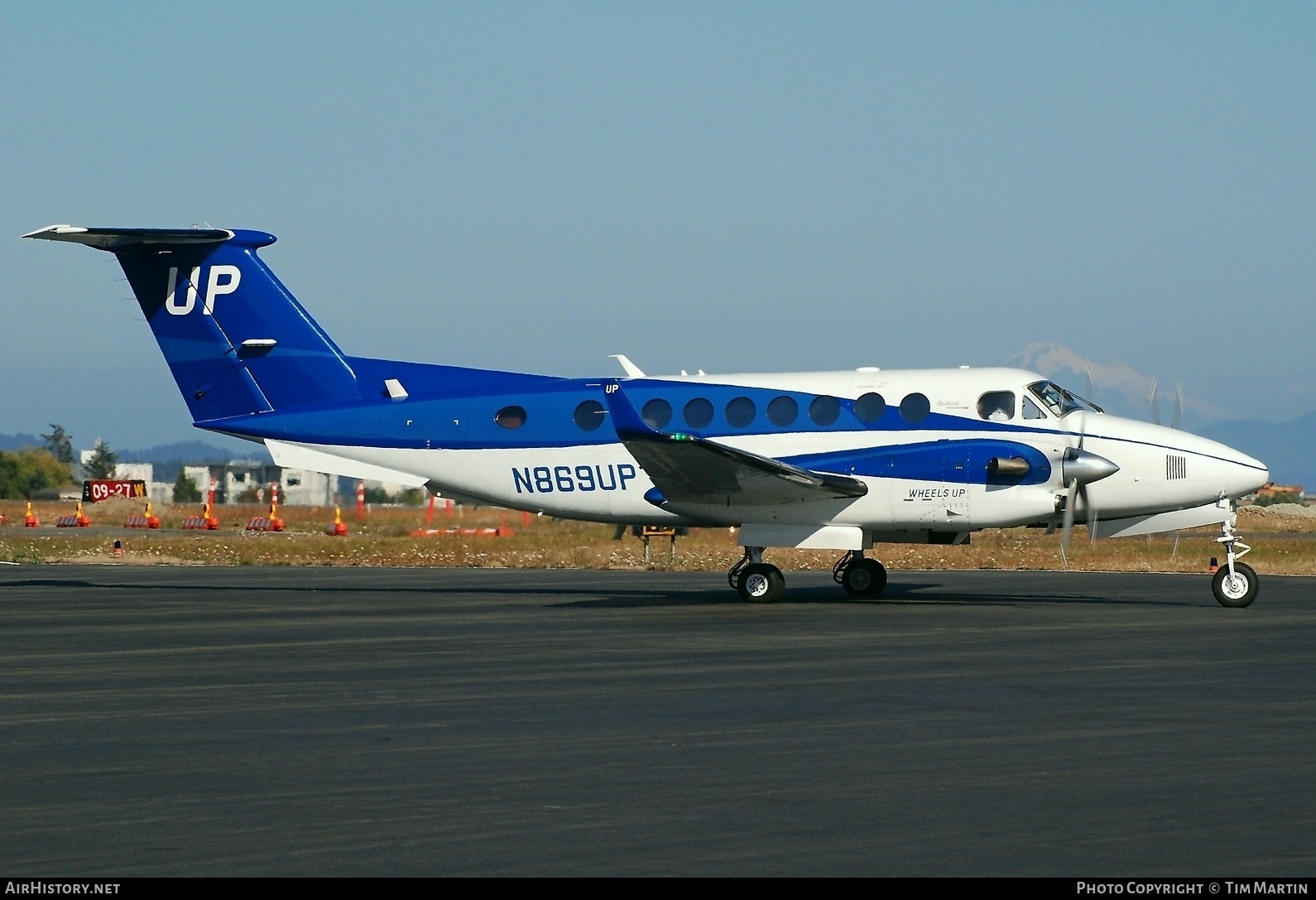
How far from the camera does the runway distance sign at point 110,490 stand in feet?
199

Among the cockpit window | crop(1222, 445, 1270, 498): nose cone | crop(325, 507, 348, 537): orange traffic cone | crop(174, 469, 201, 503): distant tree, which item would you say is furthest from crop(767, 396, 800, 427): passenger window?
crop(174, 469, 201, 503): distant tree

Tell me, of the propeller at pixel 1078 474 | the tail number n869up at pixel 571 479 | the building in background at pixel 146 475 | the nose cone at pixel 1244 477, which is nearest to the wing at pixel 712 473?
the tail number n869up at pixel 571 479

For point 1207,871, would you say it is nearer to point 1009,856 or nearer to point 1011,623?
point 1009,856

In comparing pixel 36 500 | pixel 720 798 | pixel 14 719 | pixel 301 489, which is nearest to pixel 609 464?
pixel 14 719

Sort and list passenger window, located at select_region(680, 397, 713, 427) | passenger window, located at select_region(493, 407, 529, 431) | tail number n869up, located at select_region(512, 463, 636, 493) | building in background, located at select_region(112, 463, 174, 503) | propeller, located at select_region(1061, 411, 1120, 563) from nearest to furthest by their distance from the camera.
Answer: propeller, located at select_region(1061, 411, 1120, 563) < passenger window, located at select_region(680, 397, 713, 427) < tail number n869up, located at select_region(512, 463, 636, 493) < passenger window, located at select_region(493, 407, 529, 431) < building in background, located at select_region(112, 463, 174, 503)

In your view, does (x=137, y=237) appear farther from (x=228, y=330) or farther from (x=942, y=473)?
(x=942, y=473)

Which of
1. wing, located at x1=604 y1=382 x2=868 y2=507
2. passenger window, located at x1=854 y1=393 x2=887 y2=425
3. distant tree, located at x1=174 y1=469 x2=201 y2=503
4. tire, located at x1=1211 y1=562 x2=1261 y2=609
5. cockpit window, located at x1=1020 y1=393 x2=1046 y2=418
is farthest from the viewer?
distant tree, located at x1=174 y1=469 x2=201 y2=503

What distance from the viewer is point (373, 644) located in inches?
602

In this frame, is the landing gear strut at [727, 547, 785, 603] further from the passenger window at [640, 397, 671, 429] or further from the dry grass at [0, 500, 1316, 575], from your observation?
the dry grass at [0, 500, 1316, 575]

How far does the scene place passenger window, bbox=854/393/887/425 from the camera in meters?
21.0

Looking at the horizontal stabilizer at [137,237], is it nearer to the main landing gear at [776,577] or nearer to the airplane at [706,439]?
the airplane at [706,439]

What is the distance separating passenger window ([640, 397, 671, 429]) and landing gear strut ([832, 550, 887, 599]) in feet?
11.0

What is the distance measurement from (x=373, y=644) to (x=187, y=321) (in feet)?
31.4

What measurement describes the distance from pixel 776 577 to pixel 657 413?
3039 millimetres
